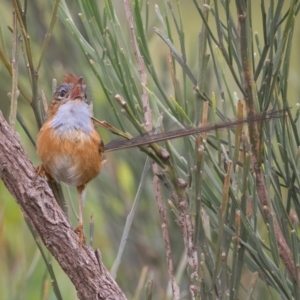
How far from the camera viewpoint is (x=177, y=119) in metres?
1.42

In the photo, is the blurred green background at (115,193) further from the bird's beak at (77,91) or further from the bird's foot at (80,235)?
the bird's foot at (80,235)

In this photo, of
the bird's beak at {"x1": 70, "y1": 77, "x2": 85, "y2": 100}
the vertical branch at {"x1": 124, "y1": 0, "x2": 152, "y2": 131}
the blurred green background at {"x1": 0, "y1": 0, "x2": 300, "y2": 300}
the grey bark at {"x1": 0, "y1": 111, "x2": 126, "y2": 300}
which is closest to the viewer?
the grey bark at {"x1": 0, "y1": 111, "x2": 126, "y2": 300}

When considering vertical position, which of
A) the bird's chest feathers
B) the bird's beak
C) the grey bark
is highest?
the bird's beak

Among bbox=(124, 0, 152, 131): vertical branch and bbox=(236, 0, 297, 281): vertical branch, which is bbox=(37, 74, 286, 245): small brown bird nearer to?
bbox=(124, 0, 152, 131): vertical branch

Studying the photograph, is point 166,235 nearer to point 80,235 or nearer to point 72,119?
point 80,235

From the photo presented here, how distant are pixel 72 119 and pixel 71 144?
0.09m

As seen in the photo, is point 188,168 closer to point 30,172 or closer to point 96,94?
point 30,172

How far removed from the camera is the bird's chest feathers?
5.41 ft

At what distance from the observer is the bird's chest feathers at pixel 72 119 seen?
1.65 m

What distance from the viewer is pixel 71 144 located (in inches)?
64.5

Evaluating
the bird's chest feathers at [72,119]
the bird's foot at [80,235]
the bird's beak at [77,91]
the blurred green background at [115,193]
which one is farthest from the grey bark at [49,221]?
the blurred green background at [115,193]

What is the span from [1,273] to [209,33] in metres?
1.57

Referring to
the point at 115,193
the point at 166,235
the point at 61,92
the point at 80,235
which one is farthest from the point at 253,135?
the point at 115,193

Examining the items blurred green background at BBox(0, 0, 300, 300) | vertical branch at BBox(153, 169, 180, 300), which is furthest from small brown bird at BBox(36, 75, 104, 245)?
blurred green background at BBox(0, 0, 300, 300)
